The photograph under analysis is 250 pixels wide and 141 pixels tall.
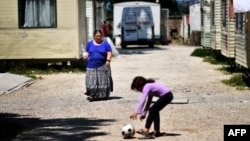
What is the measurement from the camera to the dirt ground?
9.52 metres

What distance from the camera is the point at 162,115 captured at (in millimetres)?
11242

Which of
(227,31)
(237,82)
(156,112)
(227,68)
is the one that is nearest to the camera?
(156,112)

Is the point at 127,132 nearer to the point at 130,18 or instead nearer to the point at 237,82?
the point at 237,82

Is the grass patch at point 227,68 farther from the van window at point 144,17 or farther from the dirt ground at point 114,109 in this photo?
the van window at point 144,17

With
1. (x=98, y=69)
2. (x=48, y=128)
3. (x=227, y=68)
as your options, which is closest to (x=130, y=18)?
(x=227, y=68)

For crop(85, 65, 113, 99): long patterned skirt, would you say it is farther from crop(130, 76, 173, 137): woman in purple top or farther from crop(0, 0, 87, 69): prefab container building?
crop(0, 0, 87, 69): prefab container building

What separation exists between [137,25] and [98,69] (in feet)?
83.1

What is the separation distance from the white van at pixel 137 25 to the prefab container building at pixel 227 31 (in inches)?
718

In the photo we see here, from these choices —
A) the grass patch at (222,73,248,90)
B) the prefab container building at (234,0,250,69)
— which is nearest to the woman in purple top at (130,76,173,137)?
the prefab container building at (234,0,250,69)

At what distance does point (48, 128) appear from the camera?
1007 centimetres

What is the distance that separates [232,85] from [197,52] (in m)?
13.9

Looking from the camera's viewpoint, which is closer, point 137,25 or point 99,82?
point 99,82

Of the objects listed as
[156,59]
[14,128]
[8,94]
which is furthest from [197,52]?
[14,128]

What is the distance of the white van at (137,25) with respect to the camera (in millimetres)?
39062
